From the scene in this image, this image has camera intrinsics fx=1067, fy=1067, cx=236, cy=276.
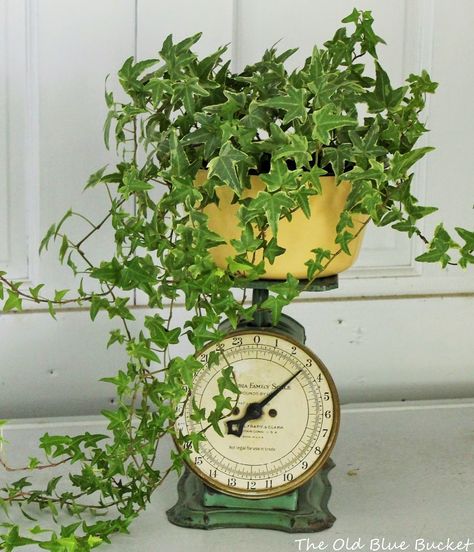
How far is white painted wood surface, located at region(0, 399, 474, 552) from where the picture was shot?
115 cm

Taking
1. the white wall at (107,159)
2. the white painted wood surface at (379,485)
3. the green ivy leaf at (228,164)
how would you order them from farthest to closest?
the white wall at (107,159) < the white painted wood surface at (379,485) < the green ivy leaf at (228,164)

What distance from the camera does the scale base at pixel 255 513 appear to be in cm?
117

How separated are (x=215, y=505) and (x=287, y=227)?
0.32 meters

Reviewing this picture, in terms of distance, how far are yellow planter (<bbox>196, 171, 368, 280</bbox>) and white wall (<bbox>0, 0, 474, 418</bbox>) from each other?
18.0 inches

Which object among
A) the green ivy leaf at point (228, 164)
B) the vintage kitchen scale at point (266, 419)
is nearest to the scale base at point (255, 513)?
the vintage kitchen scale at point (266, 419)

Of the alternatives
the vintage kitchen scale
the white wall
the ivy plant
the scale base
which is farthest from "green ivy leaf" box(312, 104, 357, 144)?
the white wall

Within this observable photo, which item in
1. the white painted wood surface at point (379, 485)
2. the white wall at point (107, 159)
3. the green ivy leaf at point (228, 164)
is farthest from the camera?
the white wall at point (107, 159)

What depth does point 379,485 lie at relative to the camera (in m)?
1.29

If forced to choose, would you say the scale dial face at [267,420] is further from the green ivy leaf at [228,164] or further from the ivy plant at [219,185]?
the green ivy leaf at [228,164]

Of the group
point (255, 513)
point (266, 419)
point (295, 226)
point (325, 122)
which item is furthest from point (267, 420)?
point (325, 122)

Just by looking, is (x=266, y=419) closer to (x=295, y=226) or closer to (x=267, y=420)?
(x=267, y=420)

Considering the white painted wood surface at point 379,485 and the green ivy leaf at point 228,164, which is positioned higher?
the green ivy leaf at point 228,164

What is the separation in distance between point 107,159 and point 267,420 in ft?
1.77

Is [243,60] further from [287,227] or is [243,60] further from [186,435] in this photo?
[186,435]
